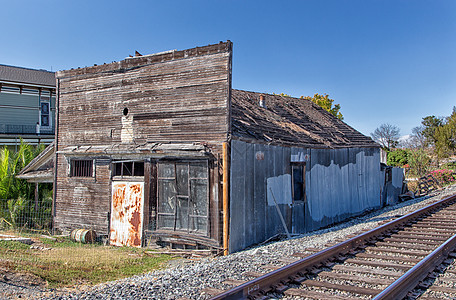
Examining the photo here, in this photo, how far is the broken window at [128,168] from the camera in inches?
458

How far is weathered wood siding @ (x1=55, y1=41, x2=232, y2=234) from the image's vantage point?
10359mm

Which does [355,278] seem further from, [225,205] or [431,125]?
[431,125]

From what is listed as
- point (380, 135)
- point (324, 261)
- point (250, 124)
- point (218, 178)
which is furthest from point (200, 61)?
point (380, 135)

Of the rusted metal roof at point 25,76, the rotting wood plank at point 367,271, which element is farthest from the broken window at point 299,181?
the rusted metal roof at point 25,76

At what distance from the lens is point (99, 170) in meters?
12.4

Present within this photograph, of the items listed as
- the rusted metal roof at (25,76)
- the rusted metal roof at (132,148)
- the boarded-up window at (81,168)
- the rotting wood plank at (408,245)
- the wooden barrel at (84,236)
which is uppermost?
the rusted metal roof at (25,76)

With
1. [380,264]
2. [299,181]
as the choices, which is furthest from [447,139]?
[380,264]

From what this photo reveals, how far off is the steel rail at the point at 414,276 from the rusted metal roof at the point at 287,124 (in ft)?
17.3

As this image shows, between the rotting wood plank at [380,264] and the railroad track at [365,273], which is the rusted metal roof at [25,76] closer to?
the railroad track at [365,273]

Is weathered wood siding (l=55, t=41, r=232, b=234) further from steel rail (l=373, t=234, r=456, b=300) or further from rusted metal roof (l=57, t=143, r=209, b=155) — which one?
steel rail (l=373, t=234, r=456, b=300)

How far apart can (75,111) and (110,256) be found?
6.11m

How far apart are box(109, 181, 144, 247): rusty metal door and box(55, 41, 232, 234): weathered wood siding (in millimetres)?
383

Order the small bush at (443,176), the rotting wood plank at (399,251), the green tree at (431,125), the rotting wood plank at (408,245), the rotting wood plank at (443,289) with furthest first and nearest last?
the green tree at (431,125)
the small bush at (443,176)
the rotting wood plank at (408,245)
the rotting wood plank at (399,251)
the rotting wood plank at (443,289)

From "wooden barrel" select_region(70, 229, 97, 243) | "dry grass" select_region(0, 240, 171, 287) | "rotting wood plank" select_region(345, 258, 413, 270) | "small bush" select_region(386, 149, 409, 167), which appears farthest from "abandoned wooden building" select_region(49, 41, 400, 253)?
"small bush" select_region(386, 149, 409, 167)
